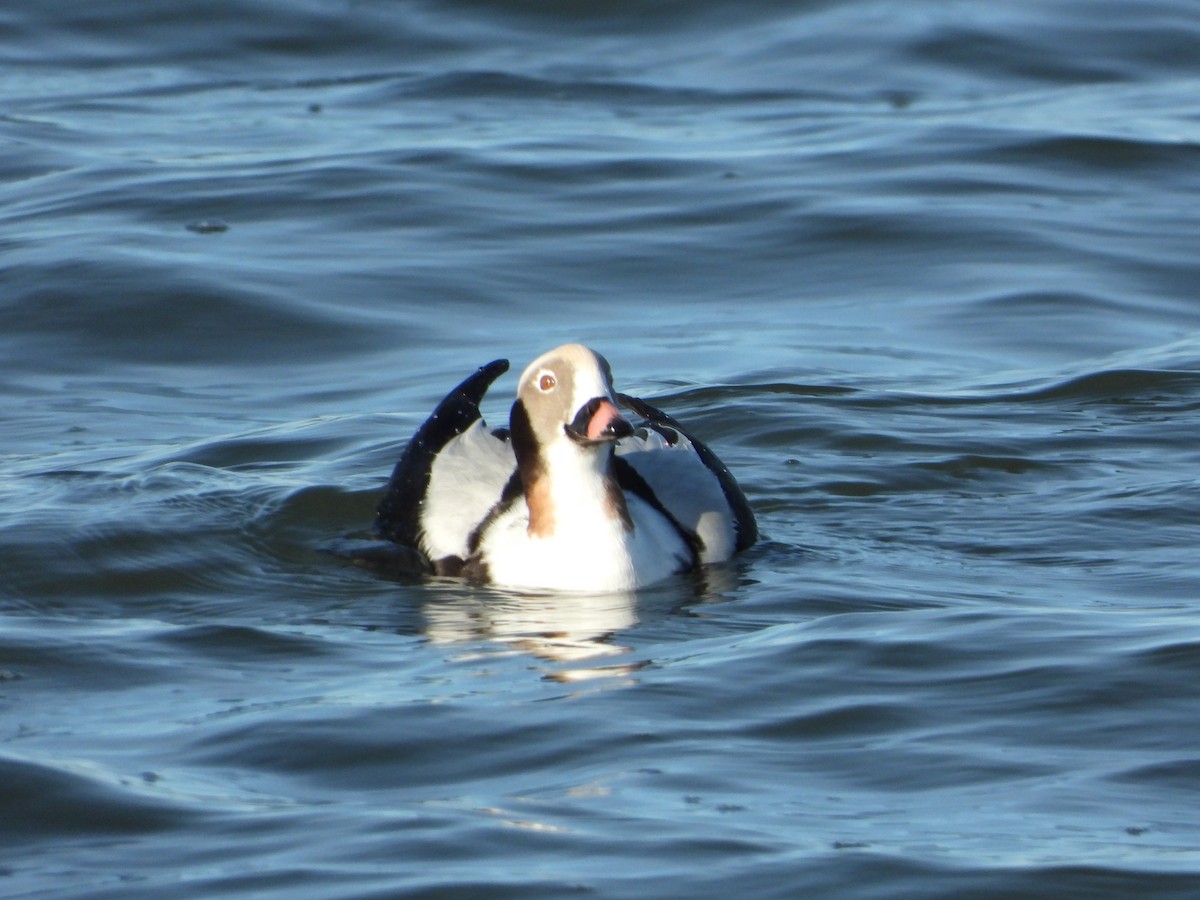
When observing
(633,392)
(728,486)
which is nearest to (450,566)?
(728,486)

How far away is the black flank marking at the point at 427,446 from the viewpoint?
7898 mm

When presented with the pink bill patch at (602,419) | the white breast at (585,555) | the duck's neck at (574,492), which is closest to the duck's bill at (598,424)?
the pink bill patch at (602,419)

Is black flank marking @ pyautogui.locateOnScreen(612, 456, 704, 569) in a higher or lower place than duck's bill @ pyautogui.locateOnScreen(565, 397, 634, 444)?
lower

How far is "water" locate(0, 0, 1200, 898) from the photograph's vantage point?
16.5 feet

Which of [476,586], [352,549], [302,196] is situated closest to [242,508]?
[352,549]

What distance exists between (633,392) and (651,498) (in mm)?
2410

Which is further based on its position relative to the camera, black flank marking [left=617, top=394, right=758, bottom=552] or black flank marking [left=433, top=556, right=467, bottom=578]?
black flank marking [left=617, top=394, right=758, bottom=552]

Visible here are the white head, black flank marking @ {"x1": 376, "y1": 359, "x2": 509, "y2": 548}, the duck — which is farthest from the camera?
black flank marking @ {"x1": 376, "y1": 359, "x2": 509, "y2": 548}

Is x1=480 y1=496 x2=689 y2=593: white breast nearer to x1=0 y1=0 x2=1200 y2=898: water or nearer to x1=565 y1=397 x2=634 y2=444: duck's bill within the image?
x1=0 y1=0 x2=1200 y2=898: water

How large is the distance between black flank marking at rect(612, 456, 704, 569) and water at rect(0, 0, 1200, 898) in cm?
19

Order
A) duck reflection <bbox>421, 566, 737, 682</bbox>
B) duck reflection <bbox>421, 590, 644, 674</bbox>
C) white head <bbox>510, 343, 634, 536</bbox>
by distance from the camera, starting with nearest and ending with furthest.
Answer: duck reflection <bbox>421, 566, 737, 682</bbox> < duck reflection <bbox>421, 590, 644, 674</bbox> < white head <bbox>510, 343, 634, 536</bbox>

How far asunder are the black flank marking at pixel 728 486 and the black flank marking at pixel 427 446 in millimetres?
527

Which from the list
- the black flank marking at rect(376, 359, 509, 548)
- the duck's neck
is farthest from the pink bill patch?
the black flank marking at rect(376, 359, 509, 548)

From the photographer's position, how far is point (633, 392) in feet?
33.4
